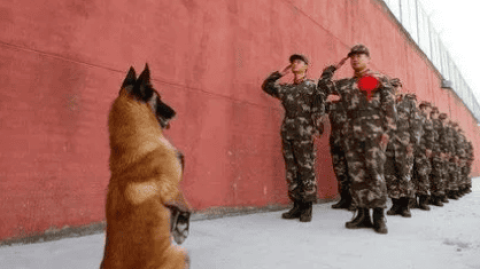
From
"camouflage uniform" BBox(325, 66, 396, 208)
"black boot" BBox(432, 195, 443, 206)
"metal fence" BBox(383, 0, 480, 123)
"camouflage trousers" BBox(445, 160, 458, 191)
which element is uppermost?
"metal fence" BBox(383, 0, 480, 123)

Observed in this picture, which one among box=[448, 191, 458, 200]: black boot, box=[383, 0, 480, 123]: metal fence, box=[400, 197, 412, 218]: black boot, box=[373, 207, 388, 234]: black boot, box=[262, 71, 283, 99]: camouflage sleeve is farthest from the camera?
box=[383, 0, 480, 123]: metal fence

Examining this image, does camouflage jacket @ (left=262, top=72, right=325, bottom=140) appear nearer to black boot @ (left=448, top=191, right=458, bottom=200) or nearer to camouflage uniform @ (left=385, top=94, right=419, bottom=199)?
camouflage uniform @ (left=385, top=94, right=419, bottom=199)

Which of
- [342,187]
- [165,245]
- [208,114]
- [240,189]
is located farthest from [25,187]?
[342,187]

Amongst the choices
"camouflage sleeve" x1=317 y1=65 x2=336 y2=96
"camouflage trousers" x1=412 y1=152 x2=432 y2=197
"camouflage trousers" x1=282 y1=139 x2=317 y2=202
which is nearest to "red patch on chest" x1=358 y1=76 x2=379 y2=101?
"camouflage sleeve" x1=317 y1=65 x2=336 y2=96

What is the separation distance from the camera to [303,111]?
11.4 ft

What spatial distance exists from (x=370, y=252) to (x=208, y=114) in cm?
216

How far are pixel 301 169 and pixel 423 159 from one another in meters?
2.92

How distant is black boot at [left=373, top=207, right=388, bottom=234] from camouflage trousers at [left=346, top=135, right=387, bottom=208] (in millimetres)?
60

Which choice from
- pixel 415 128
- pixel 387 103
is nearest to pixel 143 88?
pixel 387 103

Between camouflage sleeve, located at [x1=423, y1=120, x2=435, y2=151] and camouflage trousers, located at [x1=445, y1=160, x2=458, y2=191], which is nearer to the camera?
camouflage sleeve, located at [x1=423, y1=120, x2=435, y2=151]

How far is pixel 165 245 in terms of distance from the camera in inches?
46.3

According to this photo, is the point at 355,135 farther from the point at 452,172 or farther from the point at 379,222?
the point at 452,172

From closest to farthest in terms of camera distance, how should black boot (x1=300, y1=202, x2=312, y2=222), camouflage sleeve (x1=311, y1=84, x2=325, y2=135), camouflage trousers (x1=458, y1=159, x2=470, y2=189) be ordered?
black boot (x1=300, y1=202, x2=312, y2=222) → camouflage sleeve (x1=311, y1=84, x2=325, y2=135) → camouflage trousers (x1=458, y1=159, x2=470, y2=189)

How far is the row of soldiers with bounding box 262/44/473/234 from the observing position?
9.70 feet
